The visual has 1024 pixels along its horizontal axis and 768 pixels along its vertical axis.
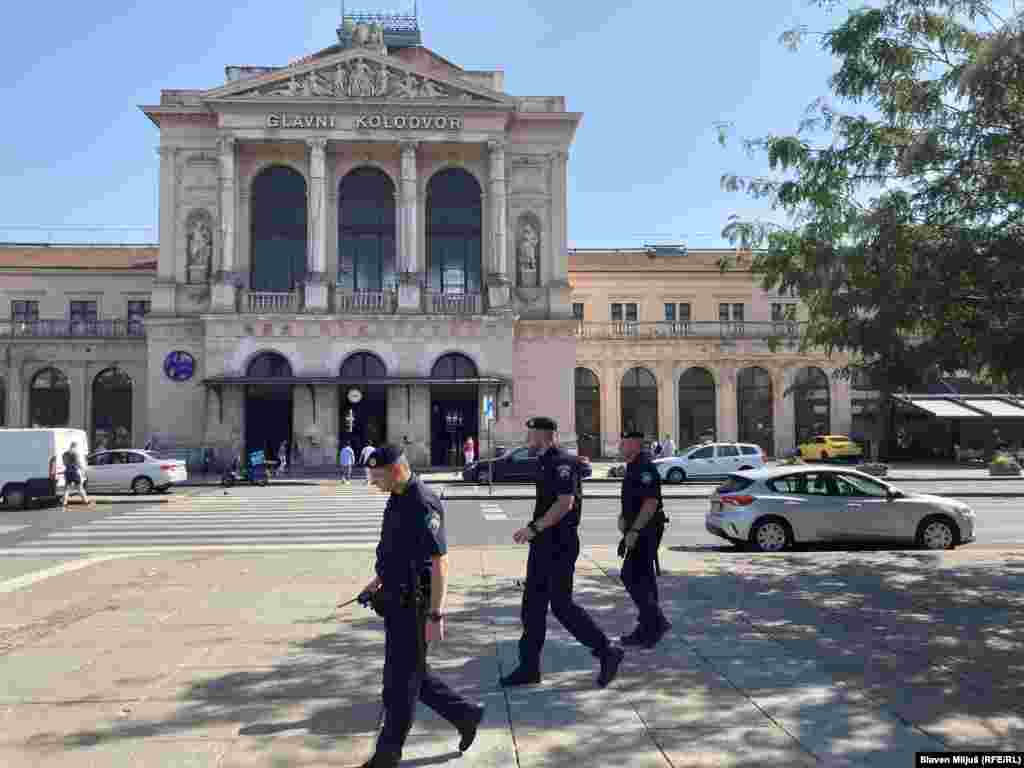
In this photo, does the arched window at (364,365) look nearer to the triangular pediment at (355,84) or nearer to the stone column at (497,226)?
the stone column at (497,226)

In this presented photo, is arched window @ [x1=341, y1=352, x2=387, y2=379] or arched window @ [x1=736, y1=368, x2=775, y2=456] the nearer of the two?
arched window @ [x1=341, y1=352, x2=387, y2=379]

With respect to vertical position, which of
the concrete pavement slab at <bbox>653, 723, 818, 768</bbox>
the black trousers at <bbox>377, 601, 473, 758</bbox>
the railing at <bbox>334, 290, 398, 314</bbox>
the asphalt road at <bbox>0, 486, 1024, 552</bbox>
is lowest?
the asphalt road at <bbox>0, 486, 1024, 552</bbox>

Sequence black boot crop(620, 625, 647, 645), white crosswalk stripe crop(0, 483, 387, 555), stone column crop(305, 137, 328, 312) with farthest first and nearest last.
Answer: stone column crop(305, 137, 328, 312)
white crosswalk stripe crop(0, 483, 387, 555)
black boot crop(620, 625, 647, 645)

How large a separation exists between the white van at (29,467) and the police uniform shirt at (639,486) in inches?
781

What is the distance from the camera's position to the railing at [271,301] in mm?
39594

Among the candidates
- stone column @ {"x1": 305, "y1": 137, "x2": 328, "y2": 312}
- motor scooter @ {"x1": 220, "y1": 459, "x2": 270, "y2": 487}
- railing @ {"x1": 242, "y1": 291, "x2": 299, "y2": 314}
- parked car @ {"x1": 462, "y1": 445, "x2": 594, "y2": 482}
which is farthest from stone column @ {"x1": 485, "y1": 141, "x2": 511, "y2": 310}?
motor scooter @ {"x1": 220, "y1": 459, "x2": 270, "y2": 487}

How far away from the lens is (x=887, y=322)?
30.8ft

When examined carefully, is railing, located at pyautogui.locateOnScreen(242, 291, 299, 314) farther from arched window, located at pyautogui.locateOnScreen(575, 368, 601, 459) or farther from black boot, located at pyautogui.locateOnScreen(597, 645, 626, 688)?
black boot, located at pyautogui.locateOnScreen(597, 645, 626, 688)

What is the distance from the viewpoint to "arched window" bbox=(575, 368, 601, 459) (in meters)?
49.8

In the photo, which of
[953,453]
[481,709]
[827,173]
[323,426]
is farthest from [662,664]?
[953,453]

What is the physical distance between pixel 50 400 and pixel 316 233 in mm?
19420

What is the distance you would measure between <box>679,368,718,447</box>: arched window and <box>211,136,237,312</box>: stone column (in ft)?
87.0

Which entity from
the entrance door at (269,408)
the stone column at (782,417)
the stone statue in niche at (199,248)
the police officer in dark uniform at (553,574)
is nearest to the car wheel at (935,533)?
the police officer in dark uniform at (553,574)

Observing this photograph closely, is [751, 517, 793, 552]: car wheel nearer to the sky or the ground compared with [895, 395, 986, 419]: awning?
nearer to the ground
